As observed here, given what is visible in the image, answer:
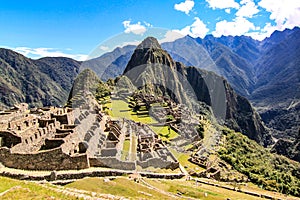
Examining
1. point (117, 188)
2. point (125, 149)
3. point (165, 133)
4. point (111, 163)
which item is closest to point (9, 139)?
point (111, 163)

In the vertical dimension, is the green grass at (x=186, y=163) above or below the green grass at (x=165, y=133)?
below

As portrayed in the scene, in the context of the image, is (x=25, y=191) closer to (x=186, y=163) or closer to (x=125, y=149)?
(x=125, y=149)

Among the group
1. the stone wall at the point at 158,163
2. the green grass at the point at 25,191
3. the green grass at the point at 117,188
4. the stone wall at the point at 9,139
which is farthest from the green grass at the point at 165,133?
the green grass at the point at 25,191

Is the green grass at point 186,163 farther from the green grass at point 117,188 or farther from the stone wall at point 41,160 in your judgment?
the stone wall at point 41,160

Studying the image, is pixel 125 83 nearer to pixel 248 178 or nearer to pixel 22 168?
pixel 248 178

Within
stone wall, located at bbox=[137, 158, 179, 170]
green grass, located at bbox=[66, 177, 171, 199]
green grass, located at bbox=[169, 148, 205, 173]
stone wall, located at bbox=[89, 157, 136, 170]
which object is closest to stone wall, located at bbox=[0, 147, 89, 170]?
stone wall, located at bbox=[89, 157, 136, 170]

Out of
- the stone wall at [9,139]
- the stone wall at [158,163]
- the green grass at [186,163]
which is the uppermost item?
the stone wall at [9,139]

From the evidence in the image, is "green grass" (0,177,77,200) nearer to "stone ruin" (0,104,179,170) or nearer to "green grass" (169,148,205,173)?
Result: "stone ruin" (0,104,179,170)
